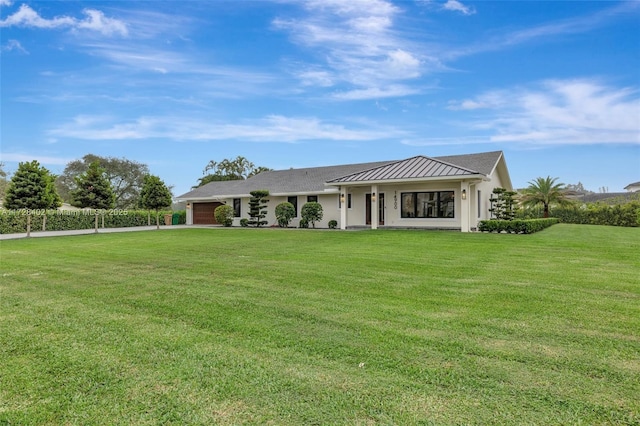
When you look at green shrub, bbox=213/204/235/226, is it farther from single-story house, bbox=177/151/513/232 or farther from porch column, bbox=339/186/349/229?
porch column, bbox=339/186/349/229

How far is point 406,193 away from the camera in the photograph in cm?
1958

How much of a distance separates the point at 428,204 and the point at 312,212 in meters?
6.40

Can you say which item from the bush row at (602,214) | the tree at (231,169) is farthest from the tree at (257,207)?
the tree at (231,169)

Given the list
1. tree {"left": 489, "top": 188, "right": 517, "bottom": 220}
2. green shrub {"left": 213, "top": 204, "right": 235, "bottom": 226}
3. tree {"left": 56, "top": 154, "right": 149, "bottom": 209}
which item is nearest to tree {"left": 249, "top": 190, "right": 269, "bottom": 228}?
green shrub {"left": 213, "top": 204, "right": 235, "bottom": 226}

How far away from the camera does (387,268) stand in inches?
290

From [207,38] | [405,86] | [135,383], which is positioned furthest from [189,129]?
[135,383]

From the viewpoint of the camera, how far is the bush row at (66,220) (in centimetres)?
2019

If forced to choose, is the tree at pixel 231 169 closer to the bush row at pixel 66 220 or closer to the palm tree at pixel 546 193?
the bush row at pixel 66 220

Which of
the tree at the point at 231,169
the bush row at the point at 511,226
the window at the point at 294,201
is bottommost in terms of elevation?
the bush row at the point at 511,226

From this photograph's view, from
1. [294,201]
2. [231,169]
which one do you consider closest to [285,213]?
[294,201]

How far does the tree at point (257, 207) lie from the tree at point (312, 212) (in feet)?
11.0

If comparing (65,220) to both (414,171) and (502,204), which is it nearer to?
(414,171)

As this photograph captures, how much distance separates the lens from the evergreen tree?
1688 cm

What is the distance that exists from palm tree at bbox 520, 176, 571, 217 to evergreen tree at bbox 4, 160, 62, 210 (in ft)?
103
